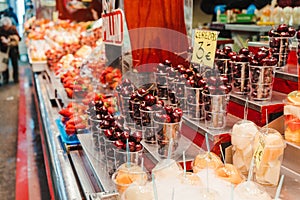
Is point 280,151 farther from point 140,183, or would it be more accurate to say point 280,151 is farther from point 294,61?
point 294,61

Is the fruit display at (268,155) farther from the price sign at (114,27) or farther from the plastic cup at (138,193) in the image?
the price sign at (114,27)

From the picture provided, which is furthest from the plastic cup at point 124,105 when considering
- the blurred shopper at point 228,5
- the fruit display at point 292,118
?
the blurred shopper at point 228,5

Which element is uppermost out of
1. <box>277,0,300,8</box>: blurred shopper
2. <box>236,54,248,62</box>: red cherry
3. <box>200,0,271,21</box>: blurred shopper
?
<box>200,0,271,21</box>: blurred shopper

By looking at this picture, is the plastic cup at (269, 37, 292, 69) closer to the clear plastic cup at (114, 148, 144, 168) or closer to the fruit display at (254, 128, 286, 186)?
the fruit display at (254, 128, 286, 186)

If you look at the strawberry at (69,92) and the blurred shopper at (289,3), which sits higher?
the blurred shopper at (289,3)

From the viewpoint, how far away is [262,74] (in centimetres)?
167

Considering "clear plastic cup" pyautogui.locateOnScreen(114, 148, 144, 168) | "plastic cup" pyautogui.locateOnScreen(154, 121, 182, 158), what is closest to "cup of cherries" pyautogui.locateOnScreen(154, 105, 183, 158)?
"plastic cup" pyautogui.locateOnScreen(154, 121, 182, 158)

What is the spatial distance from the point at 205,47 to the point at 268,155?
2.32 ft

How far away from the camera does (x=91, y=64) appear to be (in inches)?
141

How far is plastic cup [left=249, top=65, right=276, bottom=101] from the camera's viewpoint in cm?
167

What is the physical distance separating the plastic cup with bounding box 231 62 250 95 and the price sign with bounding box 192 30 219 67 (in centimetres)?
13

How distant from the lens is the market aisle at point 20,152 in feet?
11.6

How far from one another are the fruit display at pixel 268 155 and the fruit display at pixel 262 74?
32cm

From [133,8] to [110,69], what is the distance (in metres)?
0.97
